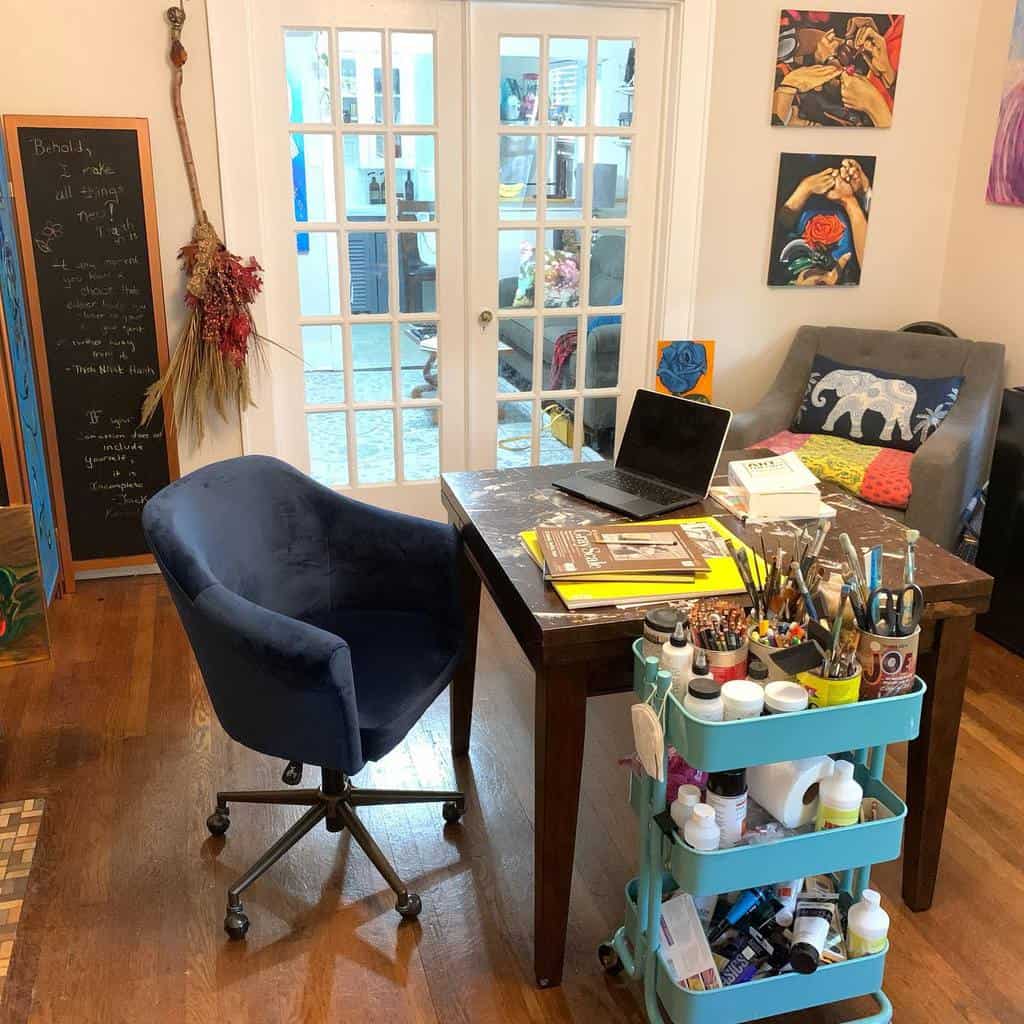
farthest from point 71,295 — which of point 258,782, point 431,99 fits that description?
point 258,782

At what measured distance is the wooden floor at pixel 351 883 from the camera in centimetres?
188

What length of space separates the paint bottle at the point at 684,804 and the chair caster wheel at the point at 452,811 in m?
0.82

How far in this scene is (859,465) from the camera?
132 inches

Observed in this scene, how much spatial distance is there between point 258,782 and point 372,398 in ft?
5.63

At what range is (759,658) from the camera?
1.58 metres

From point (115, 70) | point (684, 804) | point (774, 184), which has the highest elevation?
point (115, 70)

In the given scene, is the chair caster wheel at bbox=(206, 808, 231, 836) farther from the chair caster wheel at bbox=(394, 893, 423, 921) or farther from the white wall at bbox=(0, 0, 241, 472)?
the white wall at bbox=(0, 0, 241, 472)

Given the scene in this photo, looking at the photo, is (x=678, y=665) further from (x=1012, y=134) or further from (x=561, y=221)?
(x=1012, y=134)

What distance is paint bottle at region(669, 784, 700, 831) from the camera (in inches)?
62.9

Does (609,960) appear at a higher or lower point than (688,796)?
lower

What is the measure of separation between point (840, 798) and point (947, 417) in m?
2.23

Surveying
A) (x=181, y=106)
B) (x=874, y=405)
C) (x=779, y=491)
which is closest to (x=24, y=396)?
(x=181, y=106)

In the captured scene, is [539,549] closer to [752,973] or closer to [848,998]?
[752,973]

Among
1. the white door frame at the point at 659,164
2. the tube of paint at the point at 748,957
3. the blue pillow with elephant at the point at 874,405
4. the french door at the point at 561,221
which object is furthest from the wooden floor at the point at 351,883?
the french door at the point at 561,221
